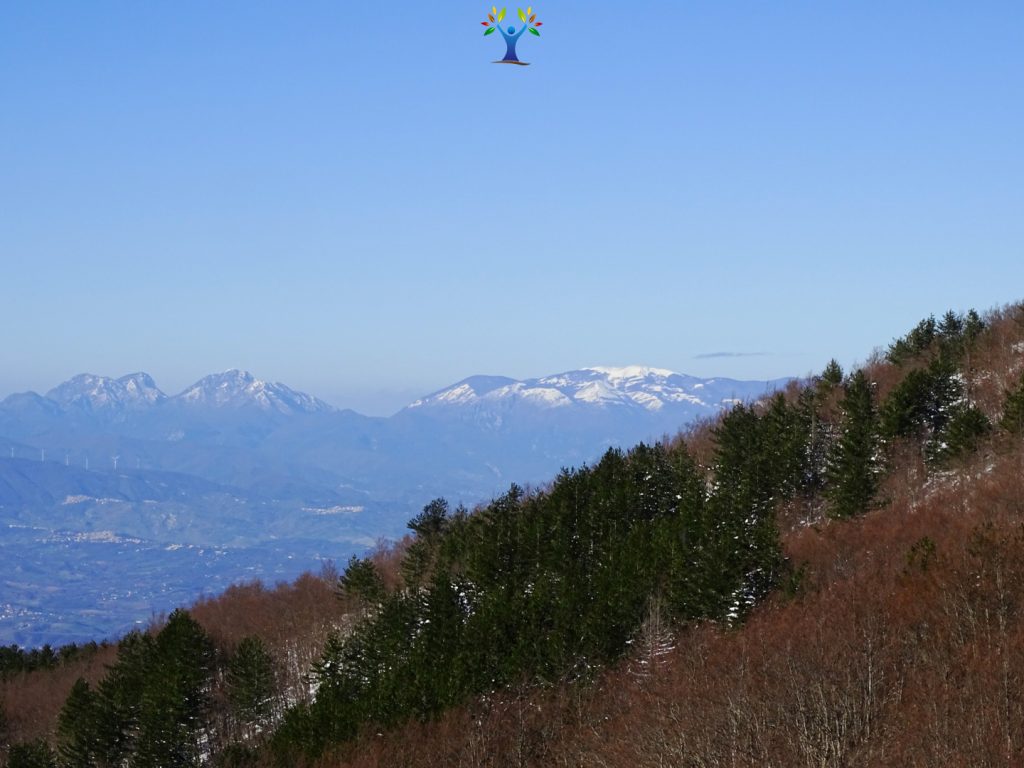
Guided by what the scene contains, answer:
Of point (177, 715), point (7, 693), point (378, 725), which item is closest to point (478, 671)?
point (378, 725)

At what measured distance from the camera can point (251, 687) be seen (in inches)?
2985

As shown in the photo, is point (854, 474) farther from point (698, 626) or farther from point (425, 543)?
point (425, 543)

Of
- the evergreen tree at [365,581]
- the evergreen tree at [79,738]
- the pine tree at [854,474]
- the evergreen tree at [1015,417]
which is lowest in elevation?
the evergreen tree at [79,738]

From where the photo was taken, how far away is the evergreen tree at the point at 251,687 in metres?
75.8

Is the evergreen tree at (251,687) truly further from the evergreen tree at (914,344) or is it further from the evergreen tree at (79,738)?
the evergreen tree at (914,344)

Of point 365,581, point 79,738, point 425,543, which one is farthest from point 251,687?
point 425,543

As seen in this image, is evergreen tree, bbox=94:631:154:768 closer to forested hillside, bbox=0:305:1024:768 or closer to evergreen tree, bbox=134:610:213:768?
forested hillside, bbox=0:305:1024:768

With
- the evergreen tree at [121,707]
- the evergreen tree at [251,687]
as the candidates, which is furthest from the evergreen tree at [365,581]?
the evergreen tree at [121,707]

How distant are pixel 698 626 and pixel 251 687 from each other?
34.4 m

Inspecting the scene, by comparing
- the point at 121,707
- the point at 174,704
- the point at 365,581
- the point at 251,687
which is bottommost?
the point at 121,707

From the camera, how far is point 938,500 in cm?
6531

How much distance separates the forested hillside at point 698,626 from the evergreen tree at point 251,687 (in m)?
0.23

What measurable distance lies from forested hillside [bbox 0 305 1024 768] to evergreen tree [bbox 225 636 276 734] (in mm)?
234

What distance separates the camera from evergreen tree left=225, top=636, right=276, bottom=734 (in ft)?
249
